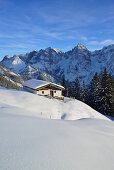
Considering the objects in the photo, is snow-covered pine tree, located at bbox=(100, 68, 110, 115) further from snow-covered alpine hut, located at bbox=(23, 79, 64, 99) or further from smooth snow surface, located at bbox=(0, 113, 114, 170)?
smooth snow surface, located at bbox=(0, 113, 114, 170)

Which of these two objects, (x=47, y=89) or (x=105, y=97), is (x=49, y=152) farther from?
(x=105, y=97)

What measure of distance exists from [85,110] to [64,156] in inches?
832

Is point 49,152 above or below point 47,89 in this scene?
below

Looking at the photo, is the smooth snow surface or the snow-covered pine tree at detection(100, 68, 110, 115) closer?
the smooth snow surface

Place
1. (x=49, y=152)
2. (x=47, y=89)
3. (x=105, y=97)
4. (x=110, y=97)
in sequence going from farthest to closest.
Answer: (x=105, y=97) < (x=110, y=97) < (x=47, y=89) < (x=49, y=152)

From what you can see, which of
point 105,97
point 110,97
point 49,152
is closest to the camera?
point 49,152

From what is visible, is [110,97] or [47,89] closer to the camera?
[47,89]

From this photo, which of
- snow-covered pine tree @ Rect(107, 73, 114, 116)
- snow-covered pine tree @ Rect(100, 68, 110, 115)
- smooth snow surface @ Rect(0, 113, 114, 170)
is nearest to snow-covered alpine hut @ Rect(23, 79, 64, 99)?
snow-covered pine tree @ Rect(100, 68, 110, 115)

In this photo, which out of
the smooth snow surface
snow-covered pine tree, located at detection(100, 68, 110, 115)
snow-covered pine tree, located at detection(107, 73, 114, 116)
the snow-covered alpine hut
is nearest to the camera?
the smooth snow surface

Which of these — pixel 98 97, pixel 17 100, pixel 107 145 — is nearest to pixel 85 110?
pixel 98 97

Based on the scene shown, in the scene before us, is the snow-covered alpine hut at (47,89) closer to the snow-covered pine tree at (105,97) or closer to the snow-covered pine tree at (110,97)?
the snow-covered pine tree at (105,97)

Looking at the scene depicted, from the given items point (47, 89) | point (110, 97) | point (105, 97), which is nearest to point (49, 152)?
point (47, 89)

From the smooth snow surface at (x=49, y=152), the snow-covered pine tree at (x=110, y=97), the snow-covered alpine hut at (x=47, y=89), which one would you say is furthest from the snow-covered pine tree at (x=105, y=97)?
the smooth snow surface at (x=49, y=152)

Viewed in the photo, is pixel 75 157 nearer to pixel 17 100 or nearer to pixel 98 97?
pixel 17 100
